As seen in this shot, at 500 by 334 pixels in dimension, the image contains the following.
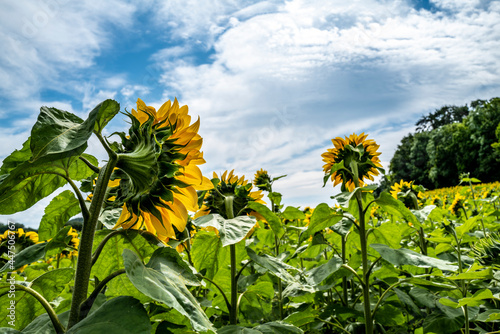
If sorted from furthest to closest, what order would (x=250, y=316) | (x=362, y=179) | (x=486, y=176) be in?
(x=486, y=176) < (x=362, y=179) < (x=250, y=316)

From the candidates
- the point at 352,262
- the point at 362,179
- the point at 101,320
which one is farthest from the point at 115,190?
the point at 362,179

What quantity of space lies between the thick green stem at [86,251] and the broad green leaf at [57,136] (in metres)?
0.10

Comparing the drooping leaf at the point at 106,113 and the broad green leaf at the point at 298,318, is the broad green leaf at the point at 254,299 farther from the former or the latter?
the drooping leaf at the point at 106,113

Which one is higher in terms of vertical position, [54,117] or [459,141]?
[459,141]

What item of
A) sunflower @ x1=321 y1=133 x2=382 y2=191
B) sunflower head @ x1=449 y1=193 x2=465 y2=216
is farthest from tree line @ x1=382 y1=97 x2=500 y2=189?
sunflower @ x1=321 y1=133 x2=382 y2=191

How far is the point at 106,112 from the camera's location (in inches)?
26.0

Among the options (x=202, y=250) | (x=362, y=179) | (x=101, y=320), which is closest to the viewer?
(x=101, y=320)

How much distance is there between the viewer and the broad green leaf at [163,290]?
1.75ft

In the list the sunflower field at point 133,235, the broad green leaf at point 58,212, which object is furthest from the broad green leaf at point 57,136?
the broad green leaf at point 58,212

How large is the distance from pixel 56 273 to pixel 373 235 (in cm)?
153

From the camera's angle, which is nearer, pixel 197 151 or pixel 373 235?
pixel 197 151

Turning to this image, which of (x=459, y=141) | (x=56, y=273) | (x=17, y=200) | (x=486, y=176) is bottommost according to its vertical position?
(x=56, y=273)

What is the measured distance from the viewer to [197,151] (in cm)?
89

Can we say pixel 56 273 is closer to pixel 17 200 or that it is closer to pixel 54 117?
pixel 17 200
